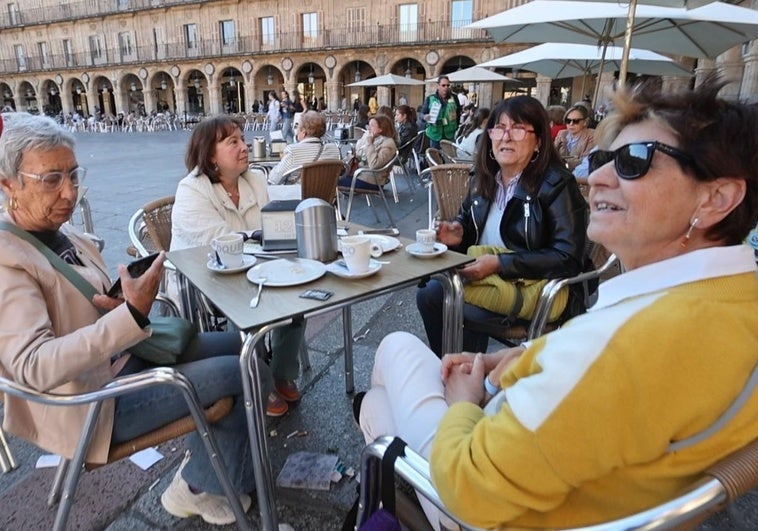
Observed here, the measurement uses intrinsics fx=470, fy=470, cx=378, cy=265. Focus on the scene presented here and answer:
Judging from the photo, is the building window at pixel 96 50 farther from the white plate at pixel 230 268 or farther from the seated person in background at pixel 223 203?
the white plate at pixel 230 268

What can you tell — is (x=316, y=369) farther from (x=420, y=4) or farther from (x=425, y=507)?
(x=420, y=4)

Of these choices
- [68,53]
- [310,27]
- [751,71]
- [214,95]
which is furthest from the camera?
[68,53]

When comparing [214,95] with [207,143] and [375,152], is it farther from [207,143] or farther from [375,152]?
[207,143]

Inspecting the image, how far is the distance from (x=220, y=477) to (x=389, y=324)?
1622 millimetres

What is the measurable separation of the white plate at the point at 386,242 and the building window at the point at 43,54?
144 ft

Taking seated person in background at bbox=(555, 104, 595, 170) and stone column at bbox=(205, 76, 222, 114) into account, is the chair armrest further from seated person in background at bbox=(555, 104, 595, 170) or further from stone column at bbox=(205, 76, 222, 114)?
stone column at bbox=(205, 76, 222, 114)

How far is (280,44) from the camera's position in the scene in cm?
2727

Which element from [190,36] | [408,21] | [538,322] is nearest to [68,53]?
[190,36]

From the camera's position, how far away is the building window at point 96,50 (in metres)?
32.8

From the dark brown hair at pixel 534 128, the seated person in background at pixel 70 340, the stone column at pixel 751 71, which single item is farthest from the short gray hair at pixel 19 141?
the stone column at pixel 751 71

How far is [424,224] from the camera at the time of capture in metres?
4.97

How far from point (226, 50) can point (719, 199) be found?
3257cm

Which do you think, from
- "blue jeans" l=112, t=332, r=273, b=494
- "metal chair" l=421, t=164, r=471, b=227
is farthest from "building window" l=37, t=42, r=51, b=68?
"blue jeans" l=112, t=332, r=273, b=494

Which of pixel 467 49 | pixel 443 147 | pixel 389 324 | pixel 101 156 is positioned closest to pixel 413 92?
pixel 467 49
